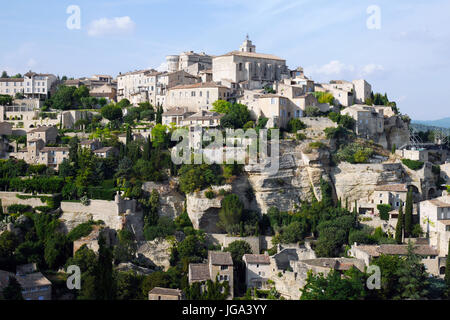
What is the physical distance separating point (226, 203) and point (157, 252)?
7.03 metres

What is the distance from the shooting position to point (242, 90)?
63625 mm

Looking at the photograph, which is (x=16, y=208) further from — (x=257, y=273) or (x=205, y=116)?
(x=257, y=273)

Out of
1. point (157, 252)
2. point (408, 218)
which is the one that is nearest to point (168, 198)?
point (157, 252)

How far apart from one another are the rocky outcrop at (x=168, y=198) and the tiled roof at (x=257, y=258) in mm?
8754

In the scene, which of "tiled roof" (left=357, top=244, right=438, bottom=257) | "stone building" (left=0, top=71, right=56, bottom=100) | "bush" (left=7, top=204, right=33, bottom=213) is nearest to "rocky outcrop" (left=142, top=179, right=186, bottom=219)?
"bush" (left=7, top=204, right=33, bottom=213)

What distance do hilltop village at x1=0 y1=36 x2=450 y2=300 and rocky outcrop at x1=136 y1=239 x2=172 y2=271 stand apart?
0.31ft

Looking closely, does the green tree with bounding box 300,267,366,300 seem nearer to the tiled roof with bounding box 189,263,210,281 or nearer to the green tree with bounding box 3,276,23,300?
the tiled roof with bounding box 189,263,210,281

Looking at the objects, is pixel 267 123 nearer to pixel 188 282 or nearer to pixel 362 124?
pixel 362 124

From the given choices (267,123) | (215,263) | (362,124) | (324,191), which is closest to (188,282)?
(215,263)

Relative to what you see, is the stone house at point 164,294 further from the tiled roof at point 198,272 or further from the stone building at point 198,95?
the stone building at point 198,95

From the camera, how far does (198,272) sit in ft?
129

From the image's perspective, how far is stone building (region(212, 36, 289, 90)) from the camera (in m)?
66.8

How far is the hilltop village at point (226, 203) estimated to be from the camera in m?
37.9

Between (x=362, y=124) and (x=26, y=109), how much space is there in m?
39.2
